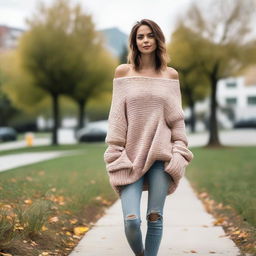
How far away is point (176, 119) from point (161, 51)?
0.55 meters

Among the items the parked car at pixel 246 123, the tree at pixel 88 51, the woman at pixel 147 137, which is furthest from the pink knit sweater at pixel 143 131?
the parked car at pixel 246 123

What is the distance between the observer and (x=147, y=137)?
462cm

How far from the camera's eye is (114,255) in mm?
5730

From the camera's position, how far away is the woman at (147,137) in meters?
4.56

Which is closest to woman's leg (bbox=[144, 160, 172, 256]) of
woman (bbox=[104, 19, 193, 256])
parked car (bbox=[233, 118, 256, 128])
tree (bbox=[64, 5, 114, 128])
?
woman (bbox=[104, 19, 193, 256])

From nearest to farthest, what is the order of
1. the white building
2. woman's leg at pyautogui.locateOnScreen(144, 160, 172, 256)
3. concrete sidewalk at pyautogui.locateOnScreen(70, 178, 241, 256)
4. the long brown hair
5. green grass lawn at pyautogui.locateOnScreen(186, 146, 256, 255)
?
woman's leg at pyautogui.locateOnScreen(144, 160, 172, 256), the long brown hair, concrete sidewalk at pyautogui.locateOnScreen(70, 178, 241, 256), green grass lawn at pyautogui.locateOnScreen(186, 146, 256, 255), the white building

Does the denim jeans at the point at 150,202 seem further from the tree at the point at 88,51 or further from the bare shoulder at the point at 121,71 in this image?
the tree at the point at 88,51

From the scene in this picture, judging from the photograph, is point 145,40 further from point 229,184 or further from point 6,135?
point 6,135

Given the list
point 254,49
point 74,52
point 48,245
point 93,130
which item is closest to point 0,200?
point 48,245

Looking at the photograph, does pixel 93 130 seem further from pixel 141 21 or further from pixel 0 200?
pixel 141 21

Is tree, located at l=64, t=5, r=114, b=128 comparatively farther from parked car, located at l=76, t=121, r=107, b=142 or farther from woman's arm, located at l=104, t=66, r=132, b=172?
woman's arm, located at l=104, t=66, r=132, b=172

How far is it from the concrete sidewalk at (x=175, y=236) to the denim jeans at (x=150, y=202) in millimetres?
1183

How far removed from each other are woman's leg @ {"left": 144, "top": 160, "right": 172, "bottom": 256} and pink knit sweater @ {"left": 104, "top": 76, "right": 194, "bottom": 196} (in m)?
0.06

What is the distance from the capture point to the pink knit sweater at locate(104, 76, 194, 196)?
15.0 feet
